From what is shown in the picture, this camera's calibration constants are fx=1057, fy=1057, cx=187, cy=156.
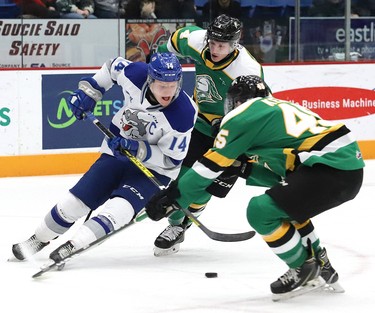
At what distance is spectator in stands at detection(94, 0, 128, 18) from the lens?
7996mm

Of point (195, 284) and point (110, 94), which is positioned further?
point (110, 94)

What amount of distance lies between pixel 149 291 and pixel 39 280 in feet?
1.51

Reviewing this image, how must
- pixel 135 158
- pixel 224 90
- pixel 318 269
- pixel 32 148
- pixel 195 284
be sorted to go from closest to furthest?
pixel 318 269 → pixel 195 284 → pixel 135 158 → pixel 224 90 → pixel 32 148

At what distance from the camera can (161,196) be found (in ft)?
12.3

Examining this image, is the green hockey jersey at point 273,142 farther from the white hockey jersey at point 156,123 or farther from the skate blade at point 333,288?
the white hockey jersey at point 156,123

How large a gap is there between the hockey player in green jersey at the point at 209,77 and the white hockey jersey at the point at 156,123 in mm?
300

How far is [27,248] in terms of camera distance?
4.46 meters

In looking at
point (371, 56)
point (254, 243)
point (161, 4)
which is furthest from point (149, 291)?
point (371, 56)

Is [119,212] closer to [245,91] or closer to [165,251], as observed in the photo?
[165,251]

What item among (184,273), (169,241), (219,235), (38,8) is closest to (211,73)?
(169,241)

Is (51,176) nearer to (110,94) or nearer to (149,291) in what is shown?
(110,94)

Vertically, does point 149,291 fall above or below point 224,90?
below

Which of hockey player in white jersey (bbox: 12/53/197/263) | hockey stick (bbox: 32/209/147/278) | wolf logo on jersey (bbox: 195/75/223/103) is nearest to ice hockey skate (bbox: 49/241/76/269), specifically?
hockey stick (bbox: 32/209/147/278)

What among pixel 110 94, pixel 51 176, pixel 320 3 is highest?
pixel 320 3
